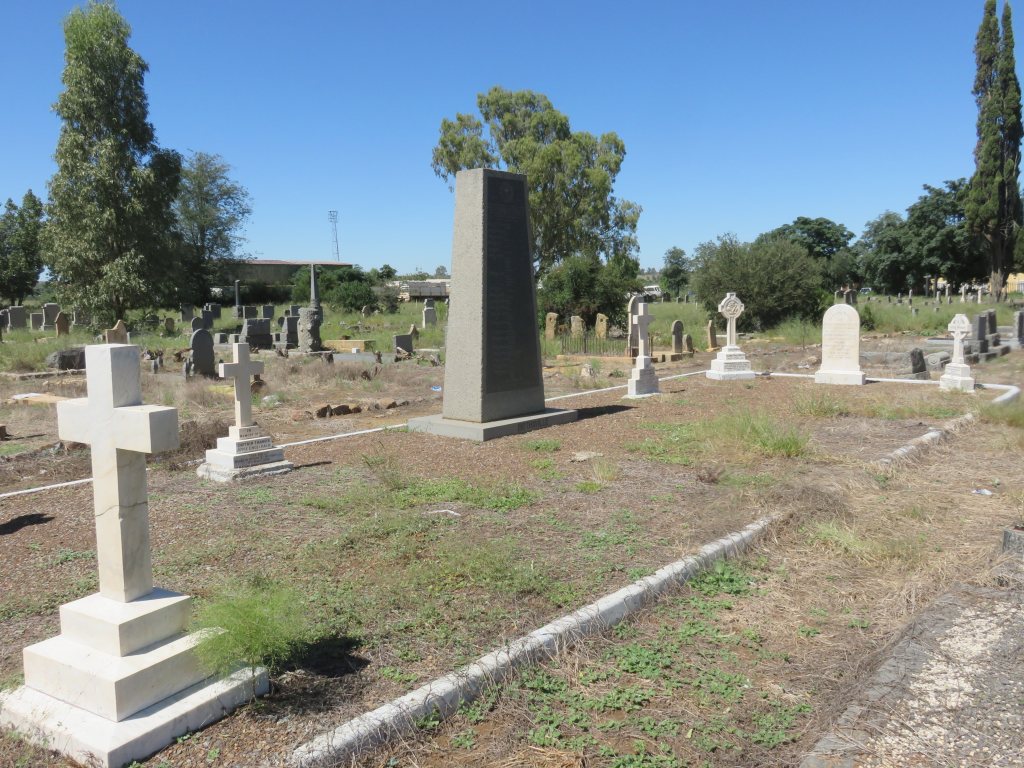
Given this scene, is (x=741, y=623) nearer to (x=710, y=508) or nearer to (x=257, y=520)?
(x=710, y=508)

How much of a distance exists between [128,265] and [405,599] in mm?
31058

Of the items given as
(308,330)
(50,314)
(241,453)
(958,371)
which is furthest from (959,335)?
(50,314)

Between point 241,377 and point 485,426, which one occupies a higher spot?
point 241,377

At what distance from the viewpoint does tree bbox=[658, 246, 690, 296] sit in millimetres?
81294

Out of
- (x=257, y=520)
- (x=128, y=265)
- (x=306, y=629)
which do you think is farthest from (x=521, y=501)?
(x=128, y=265)

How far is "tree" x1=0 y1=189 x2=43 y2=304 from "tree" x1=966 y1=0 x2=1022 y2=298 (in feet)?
178

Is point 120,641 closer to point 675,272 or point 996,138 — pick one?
point 996,138

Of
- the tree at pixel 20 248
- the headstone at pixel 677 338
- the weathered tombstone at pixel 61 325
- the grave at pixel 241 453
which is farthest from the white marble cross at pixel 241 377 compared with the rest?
the tree at pixel 20 248

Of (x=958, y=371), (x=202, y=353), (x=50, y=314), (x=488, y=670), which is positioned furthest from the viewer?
(x=50, y=314)

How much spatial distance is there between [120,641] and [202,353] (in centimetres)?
1452

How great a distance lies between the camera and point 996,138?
37938 millimetres

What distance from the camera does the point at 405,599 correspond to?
4129 millimetres

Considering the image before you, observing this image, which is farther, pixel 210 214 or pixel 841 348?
pixel 210 214

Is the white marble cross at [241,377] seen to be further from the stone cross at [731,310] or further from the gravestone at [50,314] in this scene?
the gravestone at [50,314]
